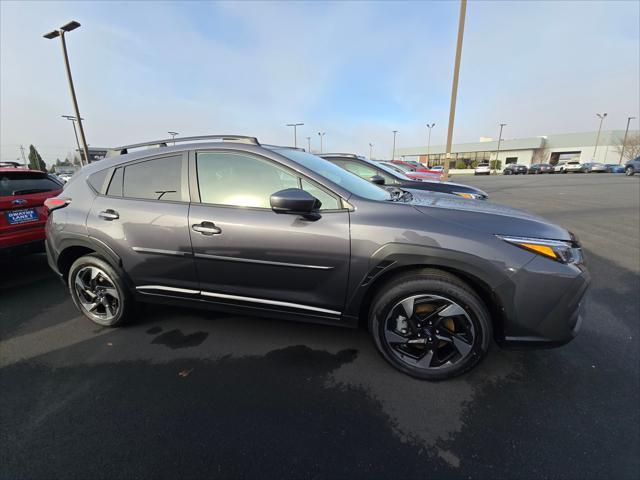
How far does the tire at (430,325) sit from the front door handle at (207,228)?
132cm

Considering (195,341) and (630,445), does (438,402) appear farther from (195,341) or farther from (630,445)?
(195,341)

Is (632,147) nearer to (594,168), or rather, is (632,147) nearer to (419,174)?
(594,168)

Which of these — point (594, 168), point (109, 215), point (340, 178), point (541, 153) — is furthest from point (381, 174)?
point (541, 153)

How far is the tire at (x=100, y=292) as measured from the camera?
2.86 m

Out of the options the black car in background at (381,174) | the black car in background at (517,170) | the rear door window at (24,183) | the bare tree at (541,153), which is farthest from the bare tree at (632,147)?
the rear door window at (24,183)

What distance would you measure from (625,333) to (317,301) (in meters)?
2.87

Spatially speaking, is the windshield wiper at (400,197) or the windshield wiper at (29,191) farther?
the windshield wiper at (29,191)

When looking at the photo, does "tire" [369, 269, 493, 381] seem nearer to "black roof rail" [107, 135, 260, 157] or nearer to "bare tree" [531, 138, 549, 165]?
"black roof rail" [107, 135, 260, 157]

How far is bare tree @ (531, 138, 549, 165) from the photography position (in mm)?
59375

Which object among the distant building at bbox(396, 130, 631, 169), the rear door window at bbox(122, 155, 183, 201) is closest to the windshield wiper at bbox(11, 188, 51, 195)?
the rear door window at bbox(122, 155, 183, 201)

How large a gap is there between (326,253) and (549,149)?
245 ft

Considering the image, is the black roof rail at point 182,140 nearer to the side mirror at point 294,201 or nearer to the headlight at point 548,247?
the side mirror at point 294,201

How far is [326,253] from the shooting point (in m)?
2.19

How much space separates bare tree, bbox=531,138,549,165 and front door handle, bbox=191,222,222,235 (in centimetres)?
7248
